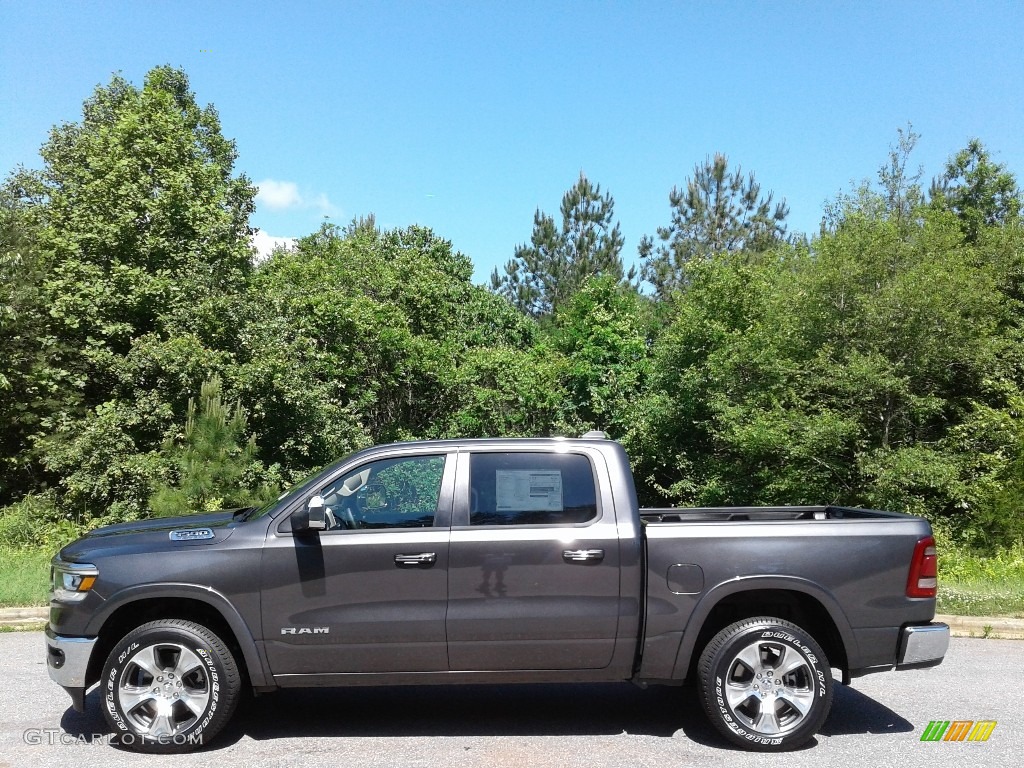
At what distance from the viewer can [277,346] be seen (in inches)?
895

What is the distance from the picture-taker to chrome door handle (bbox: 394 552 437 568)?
507cm

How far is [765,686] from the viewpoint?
5.16 metres

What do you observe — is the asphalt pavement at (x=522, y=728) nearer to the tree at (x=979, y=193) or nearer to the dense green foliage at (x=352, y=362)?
the dense green foliage at (x=352, y=362)

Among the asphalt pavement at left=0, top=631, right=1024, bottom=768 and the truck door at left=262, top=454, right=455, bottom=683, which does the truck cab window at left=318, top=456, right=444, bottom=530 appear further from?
the asphalt pavement at left=0, top=631, right=1024, bottom=768

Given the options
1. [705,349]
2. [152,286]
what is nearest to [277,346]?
[152,286]

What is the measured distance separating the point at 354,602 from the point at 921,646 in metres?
3.44

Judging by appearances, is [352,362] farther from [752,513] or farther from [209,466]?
[752,513]

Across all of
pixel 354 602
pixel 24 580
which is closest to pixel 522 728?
pixel 354 602

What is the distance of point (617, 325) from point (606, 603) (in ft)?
90.5

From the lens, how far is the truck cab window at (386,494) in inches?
206

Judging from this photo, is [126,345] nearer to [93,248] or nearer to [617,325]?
[93,248]

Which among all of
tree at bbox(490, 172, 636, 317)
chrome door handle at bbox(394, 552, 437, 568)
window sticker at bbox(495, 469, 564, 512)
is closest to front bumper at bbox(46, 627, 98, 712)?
chrome door handle at bbox(394, 552, 437, 568)

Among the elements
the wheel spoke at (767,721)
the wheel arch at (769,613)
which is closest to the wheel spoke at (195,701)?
the wheel arch at (769,613)

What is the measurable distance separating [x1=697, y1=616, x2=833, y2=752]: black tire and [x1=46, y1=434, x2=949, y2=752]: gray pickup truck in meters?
0.01
